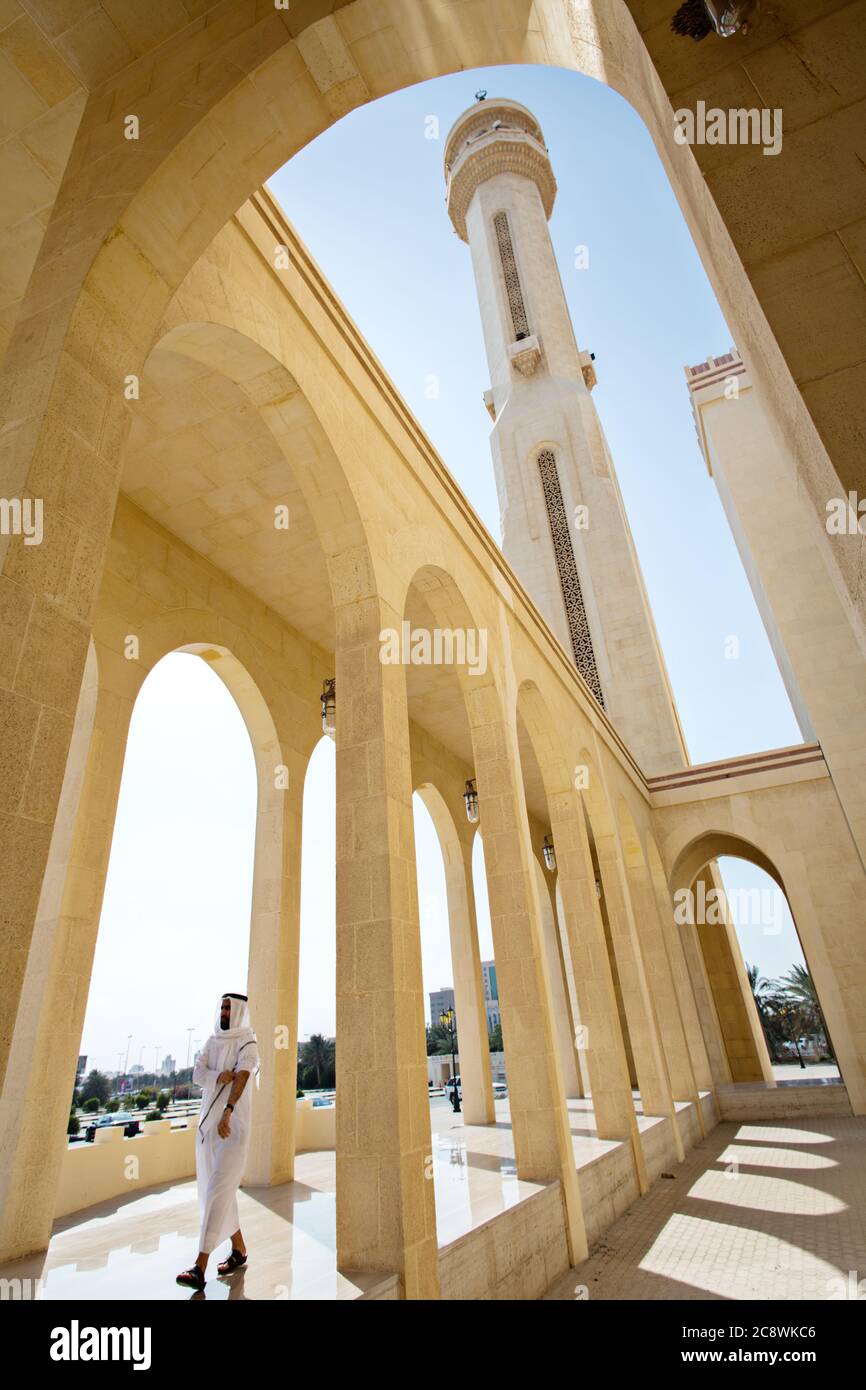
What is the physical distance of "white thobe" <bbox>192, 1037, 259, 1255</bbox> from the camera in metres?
3.66

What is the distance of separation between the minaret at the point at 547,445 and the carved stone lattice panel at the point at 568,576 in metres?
0.04

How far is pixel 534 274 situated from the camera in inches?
974

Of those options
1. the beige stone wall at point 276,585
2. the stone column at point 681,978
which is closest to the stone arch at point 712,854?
the stone column at point 681,978

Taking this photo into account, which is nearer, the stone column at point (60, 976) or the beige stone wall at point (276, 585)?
the beige stone wall at point (276, 585)

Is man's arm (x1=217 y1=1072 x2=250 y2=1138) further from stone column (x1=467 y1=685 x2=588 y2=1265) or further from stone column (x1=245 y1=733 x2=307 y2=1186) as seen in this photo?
stone column (x1=245 y1=733 x2=307 y2=1186)

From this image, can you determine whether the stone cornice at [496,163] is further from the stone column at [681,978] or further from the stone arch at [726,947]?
the stone column at [681,978]

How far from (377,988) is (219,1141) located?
1.15 metres

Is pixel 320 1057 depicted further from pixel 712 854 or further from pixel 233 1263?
pixel 233 1263

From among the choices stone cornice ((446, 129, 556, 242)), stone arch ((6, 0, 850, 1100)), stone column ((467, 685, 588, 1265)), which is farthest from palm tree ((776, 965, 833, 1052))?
stone cornice ((446, 129, 556, 242))

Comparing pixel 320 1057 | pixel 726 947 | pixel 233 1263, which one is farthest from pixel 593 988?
pixel 320 1057

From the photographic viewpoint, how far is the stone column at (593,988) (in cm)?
815

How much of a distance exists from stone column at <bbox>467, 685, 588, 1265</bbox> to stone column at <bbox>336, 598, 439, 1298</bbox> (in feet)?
7.10
